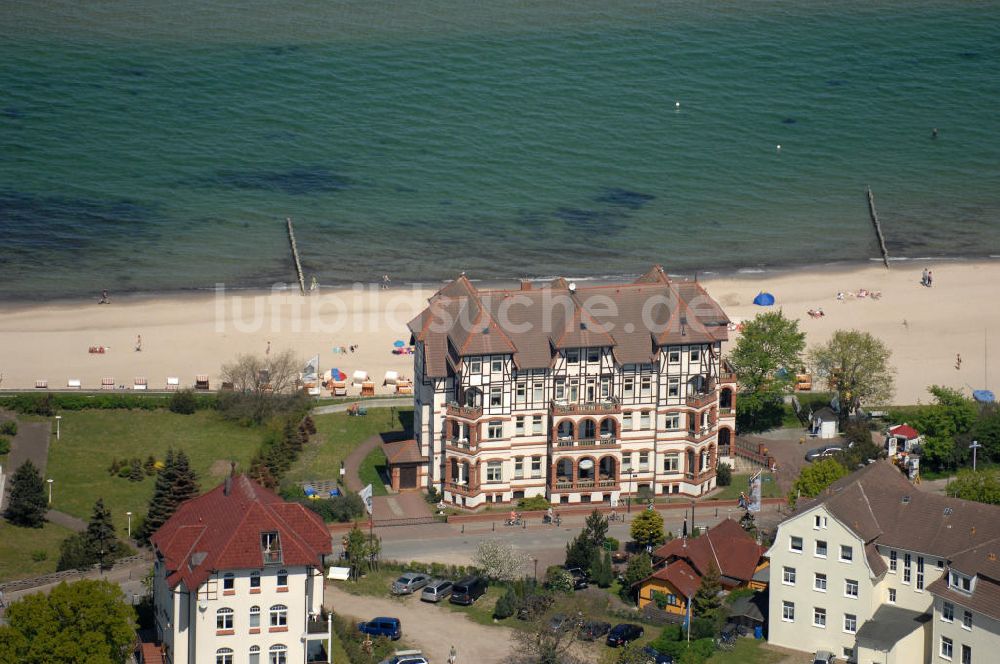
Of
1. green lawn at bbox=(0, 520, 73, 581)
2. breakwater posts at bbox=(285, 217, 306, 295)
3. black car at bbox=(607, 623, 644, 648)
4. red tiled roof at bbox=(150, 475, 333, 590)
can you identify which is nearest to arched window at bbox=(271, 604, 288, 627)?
red tiled roof at bbox=(150, 475, 333, 590)

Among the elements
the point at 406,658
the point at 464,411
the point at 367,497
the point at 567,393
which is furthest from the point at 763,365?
the point at 406,658

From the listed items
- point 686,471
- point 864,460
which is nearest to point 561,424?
point 686,471

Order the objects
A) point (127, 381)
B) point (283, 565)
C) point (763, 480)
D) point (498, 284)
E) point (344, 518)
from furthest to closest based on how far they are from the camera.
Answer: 1. point (498, 284)
2. point (127, 381)
3. point (763, 480)
4. point (344, 518)
5. point (283, 565)

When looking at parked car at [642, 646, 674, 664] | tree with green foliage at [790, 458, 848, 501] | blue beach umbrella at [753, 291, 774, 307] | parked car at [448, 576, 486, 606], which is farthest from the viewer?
blue beach umbrella at [753, 291, 774, 307]

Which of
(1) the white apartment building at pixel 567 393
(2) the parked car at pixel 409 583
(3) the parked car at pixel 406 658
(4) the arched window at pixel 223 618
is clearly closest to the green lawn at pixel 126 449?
(1) the white apartment building at pixel 567 393

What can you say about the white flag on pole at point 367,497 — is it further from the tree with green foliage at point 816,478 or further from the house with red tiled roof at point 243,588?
the tree with green foliage at point 816,478

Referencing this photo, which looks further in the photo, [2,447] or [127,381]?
[127,381]

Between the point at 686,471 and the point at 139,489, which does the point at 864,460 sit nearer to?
the point at 686,471

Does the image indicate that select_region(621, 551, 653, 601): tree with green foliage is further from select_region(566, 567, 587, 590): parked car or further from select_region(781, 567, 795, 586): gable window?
select_region(781, 567, 795, 586): gable window
